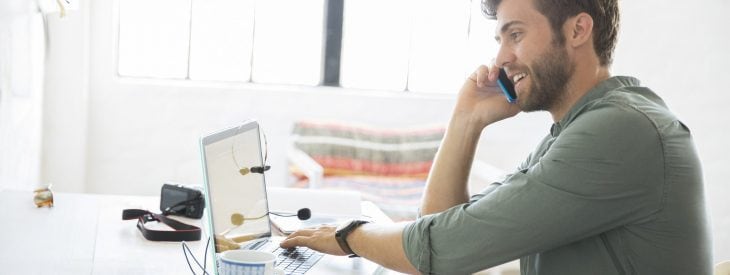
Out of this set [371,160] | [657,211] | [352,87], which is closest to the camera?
[657,211]

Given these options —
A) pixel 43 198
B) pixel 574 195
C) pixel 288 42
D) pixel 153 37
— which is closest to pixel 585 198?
pixel 574 195

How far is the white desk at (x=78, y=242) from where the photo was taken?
5.56 feet

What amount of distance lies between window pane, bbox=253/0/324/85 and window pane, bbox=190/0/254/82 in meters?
0.05

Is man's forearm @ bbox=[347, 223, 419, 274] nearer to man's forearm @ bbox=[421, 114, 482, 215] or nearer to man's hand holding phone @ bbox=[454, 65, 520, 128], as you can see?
man's forearm @ bbox=[421, 114, 482, 215]

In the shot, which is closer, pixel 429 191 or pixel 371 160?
pixel 429 191

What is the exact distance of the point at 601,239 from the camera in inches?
58.8

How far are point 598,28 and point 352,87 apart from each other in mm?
2796

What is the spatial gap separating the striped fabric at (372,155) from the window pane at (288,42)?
35 centimetres

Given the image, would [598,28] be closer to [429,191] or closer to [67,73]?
[429,191]

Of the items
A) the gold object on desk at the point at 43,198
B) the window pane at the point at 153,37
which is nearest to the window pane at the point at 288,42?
the window pane at the point at 153,37

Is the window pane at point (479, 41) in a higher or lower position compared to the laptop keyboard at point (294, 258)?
higher

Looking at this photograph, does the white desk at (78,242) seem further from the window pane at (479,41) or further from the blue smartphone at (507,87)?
the window pane at (479,41)

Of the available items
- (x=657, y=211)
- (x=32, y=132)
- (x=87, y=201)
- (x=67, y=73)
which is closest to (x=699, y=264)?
(x=657, y=211)

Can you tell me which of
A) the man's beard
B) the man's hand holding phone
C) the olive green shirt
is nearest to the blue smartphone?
the man's hand holding phone
